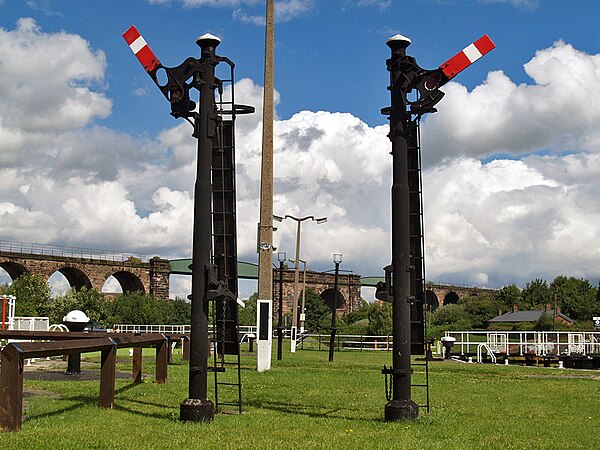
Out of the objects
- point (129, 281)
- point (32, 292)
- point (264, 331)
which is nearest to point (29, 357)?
point (264, 331)

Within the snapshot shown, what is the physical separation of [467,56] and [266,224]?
10048mm

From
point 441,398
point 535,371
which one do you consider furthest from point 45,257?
point 441,398

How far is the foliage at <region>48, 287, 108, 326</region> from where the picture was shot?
60.1 metres

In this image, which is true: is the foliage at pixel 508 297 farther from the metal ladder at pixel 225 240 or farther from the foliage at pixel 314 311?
the metal ladder at pixel 225 240

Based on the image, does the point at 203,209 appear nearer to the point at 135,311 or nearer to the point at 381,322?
A: the point at 381,322

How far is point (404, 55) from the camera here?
9.49 meters

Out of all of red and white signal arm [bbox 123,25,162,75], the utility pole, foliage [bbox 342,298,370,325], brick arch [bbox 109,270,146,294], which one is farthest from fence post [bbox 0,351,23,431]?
foliage [bbox 342,298,370,325]

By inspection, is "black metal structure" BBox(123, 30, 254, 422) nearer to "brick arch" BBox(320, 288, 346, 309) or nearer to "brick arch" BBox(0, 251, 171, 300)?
"brick arch" BBox(0, 251, 171, 300)

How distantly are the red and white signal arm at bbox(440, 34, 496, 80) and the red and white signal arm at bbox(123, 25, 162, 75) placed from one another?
3.42 meters

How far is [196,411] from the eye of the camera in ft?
27.8

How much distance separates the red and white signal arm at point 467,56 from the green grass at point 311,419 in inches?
161

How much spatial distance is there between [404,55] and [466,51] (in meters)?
0.74

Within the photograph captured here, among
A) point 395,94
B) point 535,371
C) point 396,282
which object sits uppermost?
point 395,94

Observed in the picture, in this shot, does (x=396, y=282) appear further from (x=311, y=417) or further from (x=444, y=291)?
(x=444, y=291)
